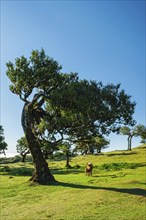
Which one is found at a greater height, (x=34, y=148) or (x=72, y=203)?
(x=34, y=148)

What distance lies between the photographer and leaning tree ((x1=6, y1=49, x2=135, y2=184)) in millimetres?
33688

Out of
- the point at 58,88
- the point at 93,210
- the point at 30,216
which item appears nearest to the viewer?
the point at 30,216

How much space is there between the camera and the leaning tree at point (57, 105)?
33688 mm

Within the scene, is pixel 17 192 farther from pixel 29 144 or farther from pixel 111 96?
pixel 111 96

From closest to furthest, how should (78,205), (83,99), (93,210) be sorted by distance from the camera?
(93,210)
(78,205)
(83,99)

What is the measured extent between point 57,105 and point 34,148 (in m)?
6.18

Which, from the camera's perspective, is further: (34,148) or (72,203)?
(34,148)

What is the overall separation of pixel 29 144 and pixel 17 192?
331 inches

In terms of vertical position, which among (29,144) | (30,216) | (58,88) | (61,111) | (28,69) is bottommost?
(30,216)

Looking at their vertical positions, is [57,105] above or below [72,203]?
above

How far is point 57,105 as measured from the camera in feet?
113

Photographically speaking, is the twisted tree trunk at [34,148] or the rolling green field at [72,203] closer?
the rolling green field at [72,203]

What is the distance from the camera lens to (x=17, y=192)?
2856 cm

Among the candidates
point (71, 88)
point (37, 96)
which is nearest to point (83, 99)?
point (71, 88)
